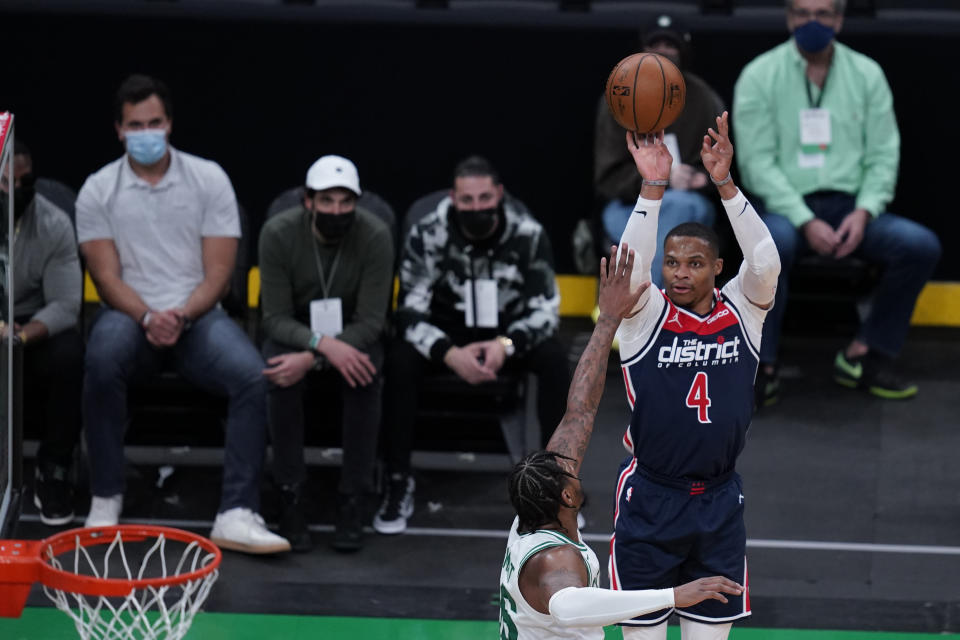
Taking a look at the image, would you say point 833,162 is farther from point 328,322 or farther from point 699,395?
point 699,395

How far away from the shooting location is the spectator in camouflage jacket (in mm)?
6336

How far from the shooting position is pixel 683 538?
4.43m

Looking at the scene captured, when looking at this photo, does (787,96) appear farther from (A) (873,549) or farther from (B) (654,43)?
(A) (873,549)

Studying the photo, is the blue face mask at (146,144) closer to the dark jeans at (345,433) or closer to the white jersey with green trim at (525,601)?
the dark jeans at (345,433)

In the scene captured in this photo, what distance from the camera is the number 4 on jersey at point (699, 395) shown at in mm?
4414

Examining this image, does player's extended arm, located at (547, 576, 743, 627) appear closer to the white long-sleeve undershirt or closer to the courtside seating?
the white long-sleeve undershirt

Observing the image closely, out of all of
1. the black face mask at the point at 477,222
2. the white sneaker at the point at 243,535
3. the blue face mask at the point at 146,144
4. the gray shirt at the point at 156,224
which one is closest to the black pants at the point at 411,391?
Answer: the black face mask at the point at 477,222

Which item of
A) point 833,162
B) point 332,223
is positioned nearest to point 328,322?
point 332,223

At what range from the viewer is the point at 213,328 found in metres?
6.32

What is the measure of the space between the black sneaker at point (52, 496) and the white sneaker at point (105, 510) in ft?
0.38

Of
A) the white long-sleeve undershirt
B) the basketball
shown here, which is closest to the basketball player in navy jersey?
the basketball

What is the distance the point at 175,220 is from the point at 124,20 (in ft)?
7.88

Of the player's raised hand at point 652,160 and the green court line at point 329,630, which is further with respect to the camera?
the green court line at point 329,630

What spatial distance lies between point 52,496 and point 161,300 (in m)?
0.91
